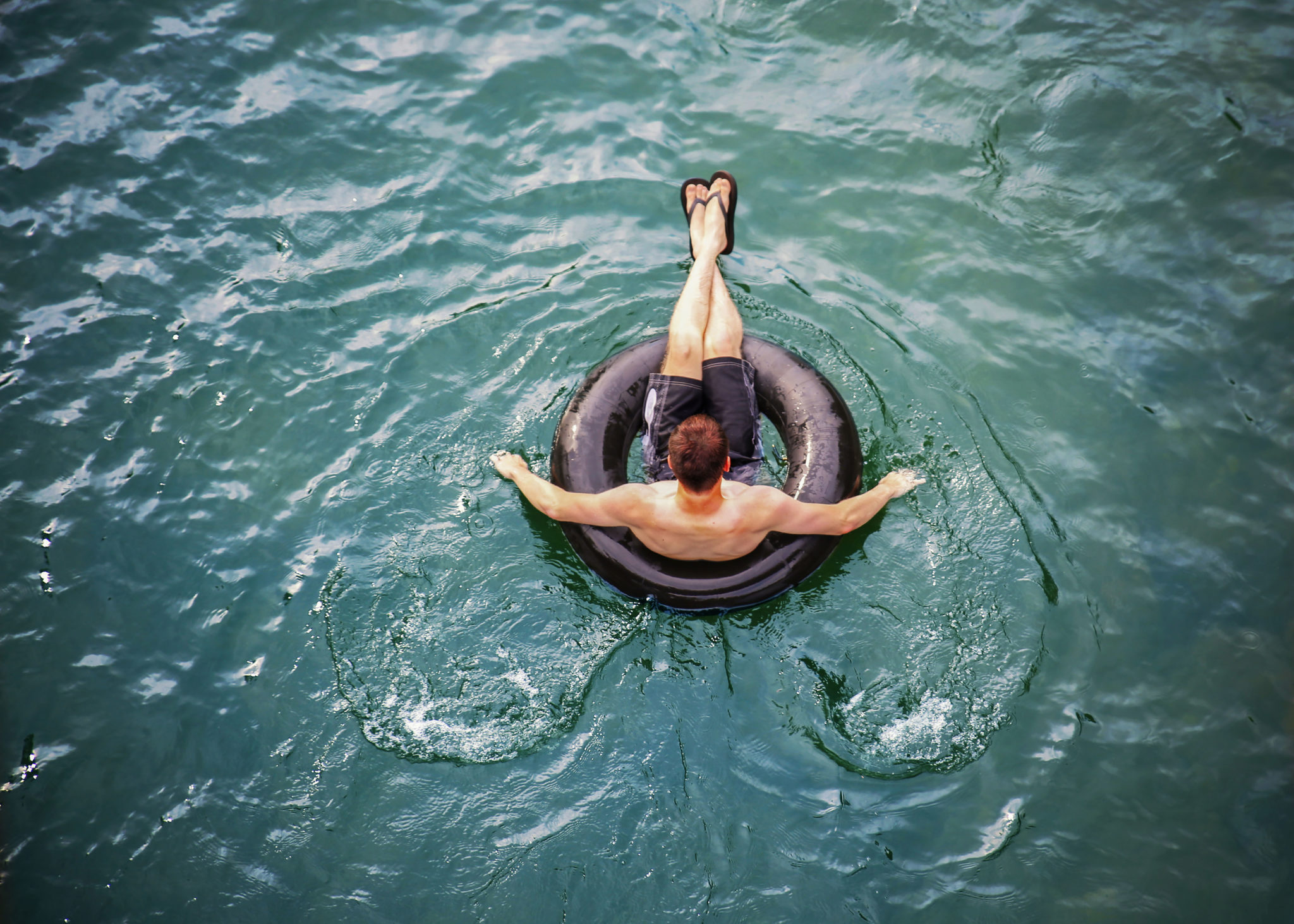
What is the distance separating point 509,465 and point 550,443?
0.39 meters

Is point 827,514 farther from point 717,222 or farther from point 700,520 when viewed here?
point 717,222

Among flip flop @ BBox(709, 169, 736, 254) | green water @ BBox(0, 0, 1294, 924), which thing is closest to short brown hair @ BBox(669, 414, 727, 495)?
green water @ BBox(0, 0, 1294, 924)

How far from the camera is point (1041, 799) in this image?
4.05m

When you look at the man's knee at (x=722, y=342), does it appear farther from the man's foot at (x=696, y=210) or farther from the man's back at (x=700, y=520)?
the man's back at (x=700, y=520)

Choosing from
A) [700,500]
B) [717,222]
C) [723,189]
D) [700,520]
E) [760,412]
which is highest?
[723,189]

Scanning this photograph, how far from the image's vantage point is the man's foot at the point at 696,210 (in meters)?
5.34

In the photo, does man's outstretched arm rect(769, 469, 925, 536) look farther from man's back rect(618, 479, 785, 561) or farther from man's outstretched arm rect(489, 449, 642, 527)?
man's outstretched arm rect(489, 449, 642, 527)

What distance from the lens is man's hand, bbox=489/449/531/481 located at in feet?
15.3

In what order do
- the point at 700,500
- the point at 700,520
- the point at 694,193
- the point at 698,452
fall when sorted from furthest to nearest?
1. the point at 694,193
2. the point at 700,520
3. the point at 700,500
4. the point at 698,452

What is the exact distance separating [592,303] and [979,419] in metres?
2.83

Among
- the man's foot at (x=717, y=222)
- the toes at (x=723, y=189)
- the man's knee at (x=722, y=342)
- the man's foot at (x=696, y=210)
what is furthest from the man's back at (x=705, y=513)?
the toes at (x=723, y=189)

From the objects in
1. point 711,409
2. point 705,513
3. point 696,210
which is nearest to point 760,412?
point 711,409

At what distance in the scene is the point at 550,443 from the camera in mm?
5039

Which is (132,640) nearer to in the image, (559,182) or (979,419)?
(559,182)
